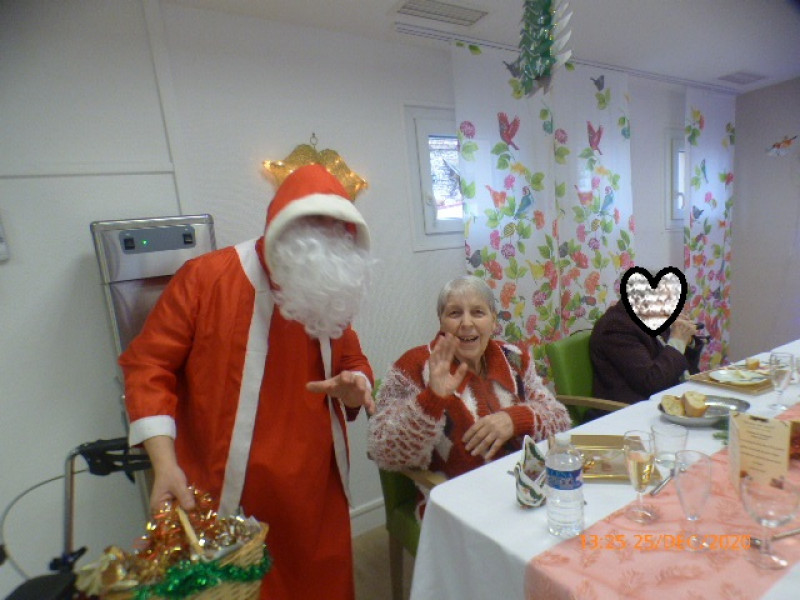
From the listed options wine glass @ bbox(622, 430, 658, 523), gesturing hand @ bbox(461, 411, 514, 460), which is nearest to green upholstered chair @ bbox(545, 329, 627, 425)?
gesturing hand @ bbox(461, 411, 514, 460)

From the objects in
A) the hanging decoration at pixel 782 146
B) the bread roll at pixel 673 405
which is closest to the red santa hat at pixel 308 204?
the bread roll at pixel 673 405

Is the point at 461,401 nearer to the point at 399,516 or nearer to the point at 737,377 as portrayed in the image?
the point at 399,516

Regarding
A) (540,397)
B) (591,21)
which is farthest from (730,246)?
(540,397)

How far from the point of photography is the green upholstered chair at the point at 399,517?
60.1 inches

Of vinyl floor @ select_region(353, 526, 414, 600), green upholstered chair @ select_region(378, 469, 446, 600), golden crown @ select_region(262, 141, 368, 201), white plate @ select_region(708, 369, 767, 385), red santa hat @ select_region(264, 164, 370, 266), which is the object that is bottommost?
vinyl floor @ select_region(353, 526, 414, 600)

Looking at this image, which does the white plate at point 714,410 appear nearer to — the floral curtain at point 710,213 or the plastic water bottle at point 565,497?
the plastic water bottle at point 565,497

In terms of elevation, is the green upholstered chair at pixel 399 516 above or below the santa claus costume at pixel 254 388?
below

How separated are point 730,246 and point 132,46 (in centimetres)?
479

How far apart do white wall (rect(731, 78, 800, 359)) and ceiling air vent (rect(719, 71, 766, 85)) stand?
1.19 feet

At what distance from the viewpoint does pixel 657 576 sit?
30.2 inches

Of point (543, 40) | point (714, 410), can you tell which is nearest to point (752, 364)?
point (714, 410)

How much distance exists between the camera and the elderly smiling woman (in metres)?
1.34

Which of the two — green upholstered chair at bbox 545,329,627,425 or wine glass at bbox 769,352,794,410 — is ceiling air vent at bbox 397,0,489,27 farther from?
wine glass at bbox 769,352,794,410
